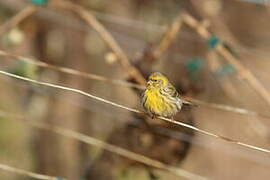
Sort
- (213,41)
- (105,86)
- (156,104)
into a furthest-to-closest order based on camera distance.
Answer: (105,86), (213,41), (156,104)

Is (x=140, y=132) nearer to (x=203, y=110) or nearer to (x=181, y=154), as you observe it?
(x=181, y=154)

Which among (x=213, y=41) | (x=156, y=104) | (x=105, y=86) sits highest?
(x=105, y=86)

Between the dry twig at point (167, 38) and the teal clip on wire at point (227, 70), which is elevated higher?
the teal clip on wire at point (227, 70)

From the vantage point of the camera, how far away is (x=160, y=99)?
118 inches

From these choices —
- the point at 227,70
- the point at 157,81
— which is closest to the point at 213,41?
the point at 227,70

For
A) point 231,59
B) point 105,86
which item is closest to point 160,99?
point 231,59

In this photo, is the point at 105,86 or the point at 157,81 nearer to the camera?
the point at 157,81

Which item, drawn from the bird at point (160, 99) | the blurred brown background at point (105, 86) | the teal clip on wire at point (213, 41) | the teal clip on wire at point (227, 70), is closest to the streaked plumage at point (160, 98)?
the bird at point (160, 99)

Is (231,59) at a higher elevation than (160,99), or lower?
higher

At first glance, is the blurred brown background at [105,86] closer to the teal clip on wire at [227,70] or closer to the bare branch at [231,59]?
the teal clip on wire at [227,70]

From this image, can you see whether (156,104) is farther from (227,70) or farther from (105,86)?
(105,86)

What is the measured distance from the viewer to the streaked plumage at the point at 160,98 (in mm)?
2971

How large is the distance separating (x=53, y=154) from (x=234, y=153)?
1337 mm

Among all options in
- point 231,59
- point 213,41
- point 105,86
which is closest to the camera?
point 213,41
